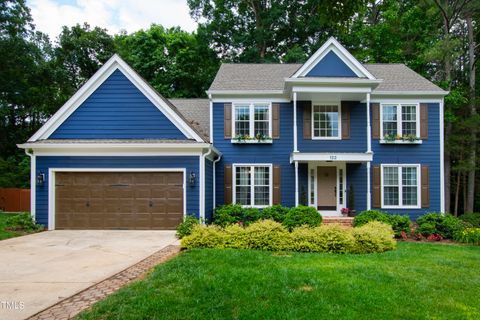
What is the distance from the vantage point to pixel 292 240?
9.44m

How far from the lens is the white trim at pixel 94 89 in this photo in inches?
515

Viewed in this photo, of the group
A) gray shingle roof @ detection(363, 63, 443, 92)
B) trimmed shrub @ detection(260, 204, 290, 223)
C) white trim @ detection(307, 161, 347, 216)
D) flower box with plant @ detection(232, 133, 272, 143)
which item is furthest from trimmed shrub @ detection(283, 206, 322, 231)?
gray shingle roof @ detection(363, 63, 443, 92)

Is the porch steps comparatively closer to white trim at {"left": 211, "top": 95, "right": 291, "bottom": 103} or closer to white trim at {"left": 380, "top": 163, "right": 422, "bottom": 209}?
white trim at {"left": 380, "top": 163, "right": 422, "bottom": 209}

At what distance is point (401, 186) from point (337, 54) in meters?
6.12

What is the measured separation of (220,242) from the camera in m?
9.45

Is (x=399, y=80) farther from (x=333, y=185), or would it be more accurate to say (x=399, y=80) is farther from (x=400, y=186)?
(x=333, y=185)

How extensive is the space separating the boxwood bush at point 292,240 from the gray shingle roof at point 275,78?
7464 millimetres

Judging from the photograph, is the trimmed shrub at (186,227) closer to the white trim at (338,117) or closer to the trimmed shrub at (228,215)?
the trimmed shrub at (228,215)

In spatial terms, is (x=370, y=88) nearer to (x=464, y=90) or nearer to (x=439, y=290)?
(x=439, y=290)

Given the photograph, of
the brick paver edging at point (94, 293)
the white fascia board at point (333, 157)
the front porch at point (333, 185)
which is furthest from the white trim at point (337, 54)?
the brick paver edging at point (94, 293)

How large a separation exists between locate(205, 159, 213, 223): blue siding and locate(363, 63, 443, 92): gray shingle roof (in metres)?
7.85

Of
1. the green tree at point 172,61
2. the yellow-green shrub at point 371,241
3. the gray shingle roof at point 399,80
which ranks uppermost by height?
the green tree at point 172,61

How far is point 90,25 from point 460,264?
108 feet

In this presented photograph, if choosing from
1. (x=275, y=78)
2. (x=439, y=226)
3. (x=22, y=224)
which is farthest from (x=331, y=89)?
(x=22, y=224)
